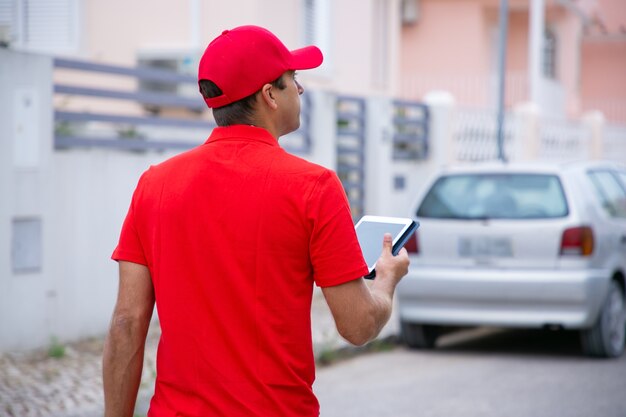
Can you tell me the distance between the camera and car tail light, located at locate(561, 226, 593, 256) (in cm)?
891

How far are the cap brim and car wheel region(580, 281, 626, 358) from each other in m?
6.88

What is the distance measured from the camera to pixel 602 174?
413 inches

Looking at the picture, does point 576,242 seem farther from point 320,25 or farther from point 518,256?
point 320,25

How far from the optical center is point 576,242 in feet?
29.2

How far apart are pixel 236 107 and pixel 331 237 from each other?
0.43 m

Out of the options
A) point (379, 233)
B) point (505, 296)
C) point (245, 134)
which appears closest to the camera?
point (245, 134)

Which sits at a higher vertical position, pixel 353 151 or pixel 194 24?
pixel 194 24

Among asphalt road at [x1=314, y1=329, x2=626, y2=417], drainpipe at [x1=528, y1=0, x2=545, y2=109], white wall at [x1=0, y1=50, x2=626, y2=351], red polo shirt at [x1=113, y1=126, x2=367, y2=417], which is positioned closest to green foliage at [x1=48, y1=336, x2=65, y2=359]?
white wall at [x1=0, y1=50, x2=626, y2=351]

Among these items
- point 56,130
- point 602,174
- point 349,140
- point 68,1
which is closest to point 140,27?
point 68,1

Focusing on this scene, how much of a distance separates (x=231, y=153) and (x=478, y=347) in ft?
25.8

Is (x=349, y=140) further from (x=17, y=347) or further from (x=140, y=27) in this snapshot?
(x=17, y=347)

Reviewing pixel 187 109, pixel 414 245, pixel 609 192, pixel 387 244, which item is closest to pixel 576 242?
pixel 414 245

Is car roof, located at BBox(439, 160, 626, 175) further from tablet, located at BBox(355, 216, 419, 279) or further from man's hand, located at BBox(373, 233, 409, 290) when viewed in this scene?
man's hand, located at BBox(373, 233, 409, 290)

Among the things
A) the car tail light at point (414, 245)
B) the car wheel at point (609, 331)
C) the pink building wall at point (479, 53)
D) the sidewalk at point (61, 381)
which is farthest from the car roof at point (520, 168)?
the pink building wall at point (479, 53)
